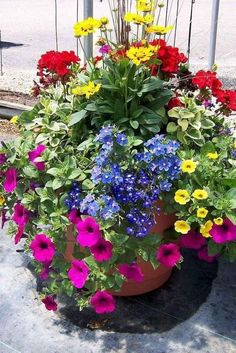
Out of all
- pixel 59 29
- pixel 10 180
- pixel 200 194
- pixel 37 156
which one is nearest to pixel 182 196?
pixel 200 194

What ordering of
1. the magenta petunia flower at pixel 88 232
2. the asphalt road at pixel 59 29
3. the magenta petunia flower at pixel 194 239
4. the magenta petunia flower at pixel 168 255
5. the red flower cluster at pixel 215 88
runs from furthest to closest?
the asphalt road at pixel 59 29
the red flower cluster at pixel 215 88
the magenta petunia flower at pixel 194 239
the magenta petunia flower at pixel 168 255
the magenta petunia flower at pixel 88 232

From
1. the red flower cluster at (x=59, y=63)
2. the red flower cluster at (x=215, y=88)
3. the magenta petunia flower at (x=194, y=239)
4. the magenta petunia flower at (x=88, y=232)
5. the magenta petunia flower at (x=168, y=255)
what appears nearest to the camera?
the magenta petunia flower at (x=88, y=232)

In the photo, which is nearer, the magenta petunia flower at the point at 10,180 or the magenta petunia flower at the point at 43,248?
the magenta petunia flower at the point at 43,248

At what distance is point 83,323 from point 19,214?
55 cm

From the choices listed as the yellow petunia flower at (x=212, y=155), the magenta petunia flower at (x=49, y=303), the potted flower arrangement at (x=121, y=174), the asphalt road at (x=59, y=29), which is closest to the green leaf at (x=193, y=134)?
the potted flower arrangement at (x=121, y=174)

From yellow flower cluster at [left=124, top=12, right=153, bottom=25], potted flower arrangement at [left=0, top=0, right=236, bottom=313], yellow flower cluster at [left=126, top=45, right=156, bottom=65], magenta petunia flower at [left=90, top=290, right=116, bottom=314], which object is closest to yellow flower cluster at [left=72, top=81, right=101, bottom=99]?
potted flower arrangement at [left=0, top=0, right=236, bottom=313]

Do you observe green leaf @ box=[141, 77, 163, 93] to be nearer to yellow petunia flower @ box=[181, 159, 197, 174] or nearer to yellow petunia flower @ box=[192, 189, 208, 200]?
yellow petunia flower @ box=[181, 159, 197, 174]

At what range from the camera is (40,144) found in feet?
8.13

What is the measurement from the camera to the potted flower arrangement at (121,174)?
2186 millimetres

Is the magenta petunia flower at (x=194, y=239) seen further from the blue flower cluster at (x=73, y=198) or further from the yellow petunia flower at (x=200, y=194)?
the blue flower cluster at (x=73, y=198)

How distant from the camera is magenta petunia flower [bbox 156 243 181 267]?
2246 mm

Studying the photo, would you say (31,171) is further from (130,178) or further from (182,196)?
(182,196)

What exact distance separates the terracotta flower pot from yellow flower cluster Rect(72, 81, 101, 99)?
0.55m

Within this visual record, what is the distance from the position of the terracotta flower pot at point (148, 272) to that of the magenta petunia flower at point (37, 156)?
28cm
